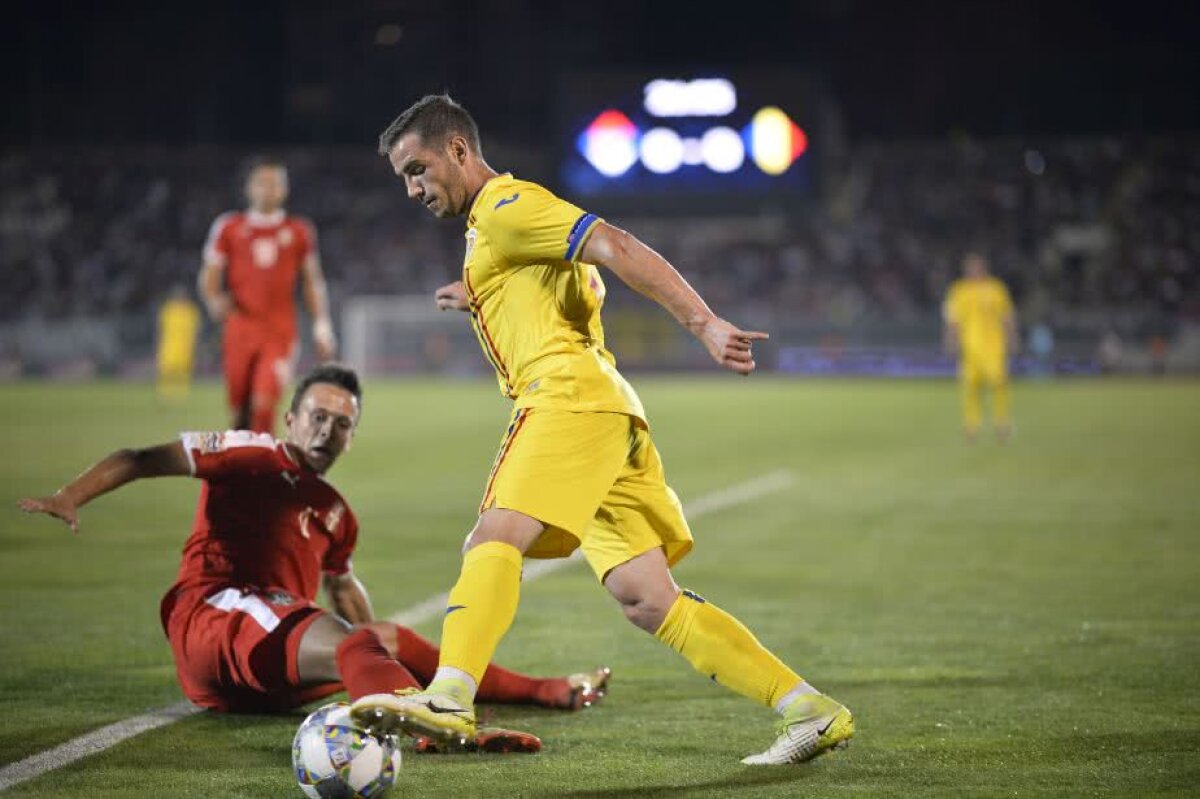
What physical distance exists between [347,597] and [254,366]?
22.8ft

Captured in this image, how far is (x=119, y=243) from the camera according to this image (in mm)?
45250

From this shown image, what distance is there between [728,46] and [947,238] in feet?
36.3

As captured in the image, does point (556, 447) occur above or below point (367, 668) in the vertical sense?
above

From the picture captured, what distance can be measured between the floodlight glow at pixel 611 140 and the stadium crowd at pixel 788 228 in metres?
9.92

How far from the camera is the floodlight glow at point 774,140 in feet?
108

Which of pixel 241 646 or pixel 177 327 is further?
Answer: pixel 177 327

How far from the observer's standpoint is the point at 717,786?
4.66 m

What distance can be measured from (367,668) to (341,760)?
655mm

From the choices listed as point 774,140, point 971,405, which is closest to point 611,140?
point 774,140

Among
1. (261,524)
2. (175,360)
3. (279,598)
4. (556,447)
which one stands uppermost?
(175,360)

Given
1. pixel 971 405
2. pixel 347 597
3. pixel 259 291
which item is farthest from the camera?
pixel 971 405

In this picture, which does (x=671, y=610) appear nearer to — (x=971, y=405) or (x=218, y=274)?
(x=218, y=274)

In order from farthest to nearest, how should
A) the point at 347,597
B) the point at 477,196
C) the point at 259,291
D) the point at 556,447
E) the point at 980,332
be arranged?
1. the point at 980,332
2. the point at 259,291
3. the point at 347,597
4. the point at 477,196
5. the point at 556,447

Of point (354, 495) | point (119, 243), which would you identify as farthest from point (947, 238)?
point (354, 495)
